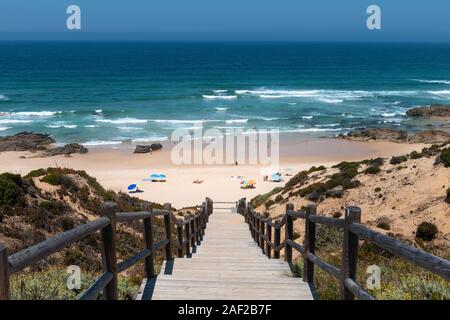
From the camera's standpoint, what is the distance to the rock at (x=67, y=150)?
117 ft

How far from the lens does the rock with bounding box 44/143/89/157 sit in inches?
1406

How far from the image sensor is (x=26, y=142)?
38125 mm

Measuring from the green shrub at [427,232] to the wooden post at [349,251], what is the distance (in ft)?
29.2

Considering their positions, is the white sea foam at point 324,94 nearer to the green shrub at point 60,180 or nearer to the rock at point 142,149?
the rock at point 142,149

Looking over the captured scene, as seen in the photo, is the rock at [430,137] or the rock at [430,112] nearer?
the rock at [430,137]

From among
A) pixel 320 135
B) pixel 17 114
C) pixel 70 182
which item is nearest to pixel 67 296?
pixel 70 182

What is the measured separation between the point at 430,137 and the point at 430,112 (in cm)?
1243

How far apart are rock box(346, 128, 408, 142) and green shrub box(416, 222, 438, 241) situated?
28.9m

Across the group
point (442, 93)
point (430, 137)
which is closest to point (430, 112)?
point (430, 137)

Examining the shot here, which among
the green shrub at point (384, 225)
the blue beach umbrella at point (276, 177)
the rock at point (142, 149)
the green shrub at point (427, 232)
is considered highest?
the green shrub at point (427, 232)

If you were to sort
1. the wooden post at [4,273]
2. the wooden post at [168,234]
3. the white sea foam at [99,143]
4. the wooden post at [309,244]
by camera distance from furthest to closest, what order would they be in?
the white sea foam at [99,143], the wooden post at [168,234], the wooden post at [309,244], the wooden post at [4,273]

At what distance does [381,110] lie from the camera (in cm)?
5512

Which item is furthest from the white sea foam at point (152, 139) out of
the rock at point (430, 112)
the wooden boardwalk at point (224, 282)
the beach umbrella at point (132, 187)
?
the wooden boardwalk at point (224, 282)
